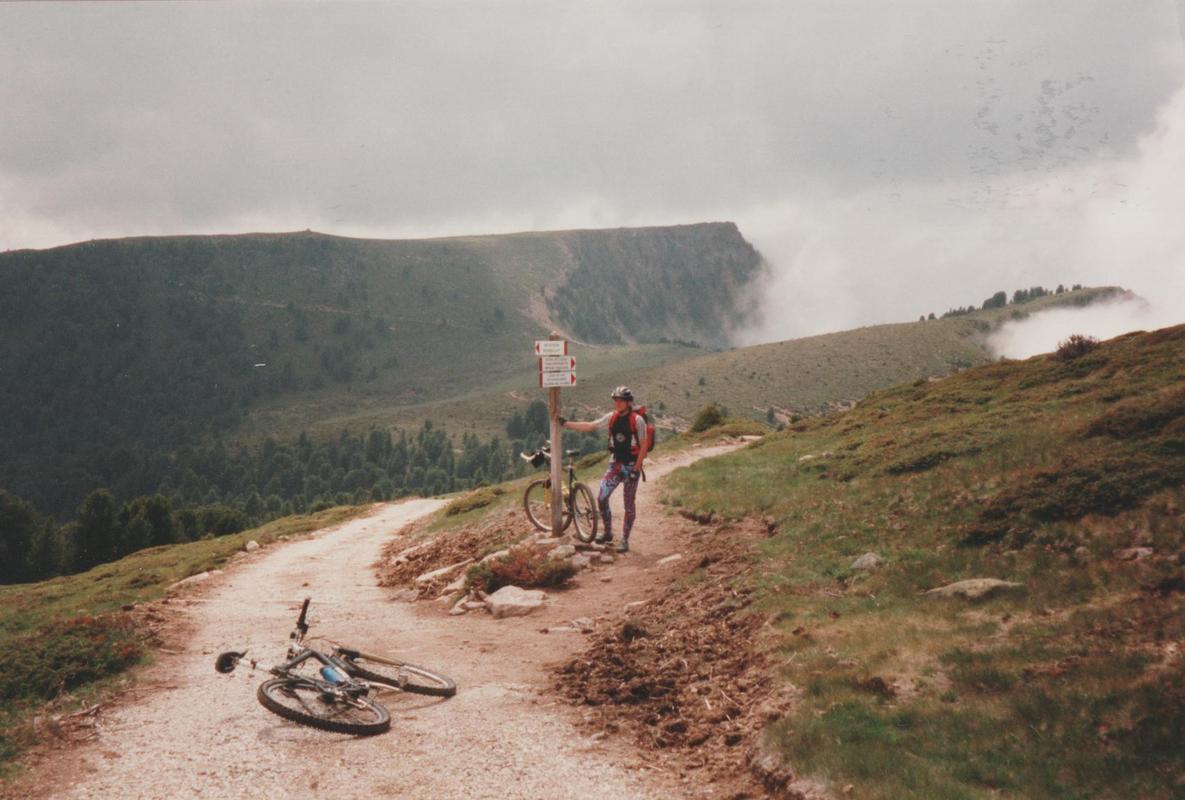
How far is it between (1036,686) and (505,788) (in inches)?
205

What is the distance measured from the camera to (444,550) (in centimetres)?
2086

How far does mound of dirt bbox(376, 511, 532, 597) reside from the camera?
18.7 meters

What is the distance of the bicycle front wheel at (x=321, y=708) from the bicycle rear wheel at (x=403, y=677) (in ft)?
A: 1.91

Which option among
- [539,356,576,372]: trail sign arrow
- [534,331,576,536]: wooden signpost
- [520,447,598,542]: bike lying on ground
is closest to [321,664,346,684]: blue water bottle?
[520,447,598,542]: bike lying on ground

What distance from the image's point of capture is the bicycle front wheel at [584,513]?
17.3 metres

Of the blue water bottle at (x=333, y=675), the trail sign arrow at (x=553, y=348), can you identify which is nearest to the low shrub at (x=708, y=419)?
the trail sign arrow at (x=553, y=348)

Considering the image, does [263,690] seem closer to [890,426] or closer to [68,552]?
[890,426]

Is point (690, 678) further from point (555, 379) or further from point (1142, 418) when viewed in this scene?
point (1142, 418)

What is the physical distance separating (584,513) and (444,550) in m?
5.29

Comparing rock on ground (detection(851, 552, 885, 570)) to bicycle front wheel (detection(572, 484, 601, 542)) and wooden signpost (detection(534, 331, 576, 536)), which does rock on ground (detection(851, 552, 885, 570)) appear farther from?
wooden signpost (detection(534, 331, 576, 536))

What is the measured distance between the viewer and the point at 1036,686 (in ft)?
23.4

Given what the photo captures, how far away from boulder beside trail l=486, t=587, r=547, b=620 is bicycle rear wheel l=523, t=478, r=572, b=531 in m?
3.61

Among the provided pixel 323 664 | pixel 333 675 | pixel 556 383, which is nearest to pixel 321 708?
pixel 333 675

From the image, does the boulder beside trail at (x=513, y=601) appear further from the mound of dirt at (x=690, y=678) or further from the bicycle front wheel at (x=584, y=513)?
the bicycle front wheel at (x=584, y=513)
